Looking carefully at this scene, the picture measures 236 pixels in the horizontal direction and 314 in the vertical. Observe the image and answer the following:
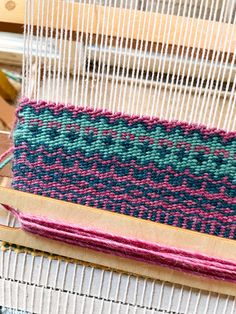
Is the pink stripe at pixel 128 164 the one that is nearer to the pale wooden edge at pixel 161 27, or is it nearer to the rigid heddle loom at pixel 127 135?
the rigid heddle loom at pixel 127 135

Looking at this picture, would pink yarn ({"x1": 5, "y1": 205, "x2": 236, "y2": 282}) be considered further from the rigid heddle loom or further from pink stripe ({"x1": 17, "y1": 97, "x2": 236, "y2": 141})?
pink stripe ({"x1": 17, "y1": 97, "x2": 236, "y2": 141})

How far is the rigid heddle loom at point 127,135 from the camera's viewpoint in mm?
606

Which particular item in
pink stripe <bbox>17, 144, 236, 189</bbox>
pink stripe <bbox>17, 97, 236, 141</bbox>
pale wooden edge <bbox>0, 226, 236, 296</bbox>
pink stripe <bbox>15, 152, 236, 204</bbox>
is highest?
pink stripe <bbox>17, 97, 236, 141</bbox>

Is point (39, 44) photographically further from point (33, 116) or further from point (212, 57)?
point (212, 57)

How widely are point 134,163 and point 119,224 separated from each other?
0.28 feet

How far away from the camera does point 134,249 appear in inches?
23.8

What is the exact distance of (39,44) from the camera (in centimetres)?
64

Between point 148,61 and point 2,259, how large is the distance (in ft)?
1.08

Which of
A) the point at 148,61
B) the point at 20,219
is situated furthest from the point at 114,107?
the point at 20,219

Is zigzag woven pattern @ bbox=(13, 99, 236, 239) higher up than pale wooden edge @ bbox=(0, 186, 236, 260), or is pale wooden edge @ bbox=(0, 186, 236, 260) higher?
zigzag woven pattern @ bbox=(13, 99, 236, 239)

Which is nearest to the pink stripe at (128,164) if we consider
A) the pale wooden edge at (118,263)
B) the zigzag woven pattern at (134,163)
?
the zigzag woven pattern at (134,163)

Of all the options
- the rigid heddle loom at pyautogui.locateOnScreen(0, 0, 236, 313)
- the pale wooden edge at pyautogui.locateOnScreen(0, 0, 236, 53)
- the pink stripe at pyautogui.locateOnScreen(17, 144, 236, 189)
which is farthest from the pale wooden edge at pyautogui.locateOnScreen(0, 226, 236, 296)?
the pale wooden edge at pyautogui.locateOnScreen(0, 0, 236, 53)

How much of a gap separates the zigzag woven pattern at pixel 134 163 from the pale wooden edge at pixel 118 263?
0.06 metres

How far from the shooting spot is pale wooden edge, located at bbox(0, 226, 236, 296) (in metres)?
0.63
